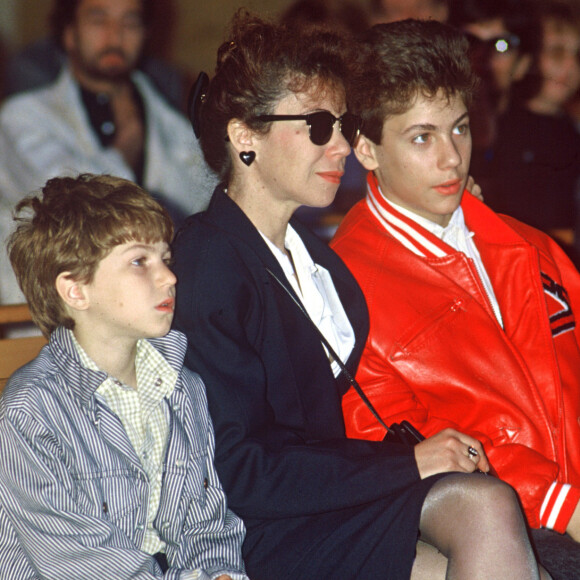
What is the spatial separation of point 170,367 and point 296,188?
516 mm

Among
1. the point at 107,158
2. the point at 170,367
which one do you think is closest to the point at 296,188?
the point at 170,367

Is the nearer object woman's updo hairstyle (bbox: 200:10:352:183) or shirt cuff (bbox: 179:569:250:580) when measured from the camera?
shirt cuff (bbox: 179:569:250:580)

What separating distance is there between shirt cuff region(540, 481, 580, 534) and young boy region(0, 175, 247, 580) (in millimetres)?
722

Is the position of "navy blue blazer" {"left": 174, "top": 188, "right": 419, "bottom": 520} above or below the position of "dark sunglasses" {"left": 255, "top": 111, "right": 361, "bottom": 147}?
below

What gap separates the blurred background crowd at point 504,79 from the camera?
3807mm

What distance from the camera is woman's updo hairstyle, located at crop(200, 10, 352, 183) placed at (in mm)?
2020

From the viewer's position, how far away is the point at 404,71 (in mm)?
2215

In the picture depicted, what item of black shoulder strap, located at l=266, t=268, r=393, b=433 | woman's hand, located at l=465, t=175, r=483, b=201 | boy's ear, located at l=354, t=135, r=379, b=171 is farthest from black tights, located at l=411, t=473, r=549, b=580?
woman's hand, located at l=465, t=175, r=483, b=201

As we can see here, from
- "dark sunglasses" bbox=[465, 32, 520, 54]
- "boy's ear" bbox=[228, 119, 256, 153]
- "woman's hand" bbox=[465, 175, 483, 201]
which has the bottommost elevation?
"woman's hand" bbox=[465, 175, 483, 201]

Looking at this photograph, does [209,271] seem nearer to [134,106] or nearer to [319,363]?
[319,363]

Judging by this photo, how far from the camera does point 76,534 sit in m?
1.66

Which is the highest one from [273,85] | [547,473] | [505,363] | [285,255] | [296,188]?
[273,85]

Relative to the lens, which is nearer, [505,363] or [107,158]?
[505,363]

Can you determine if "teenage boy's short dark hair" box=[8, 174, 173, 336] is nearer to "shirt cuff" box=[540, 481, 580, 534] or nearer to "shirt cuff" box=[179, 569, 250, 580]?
"shirt cuff" box=[179, 569, 250, 580]
